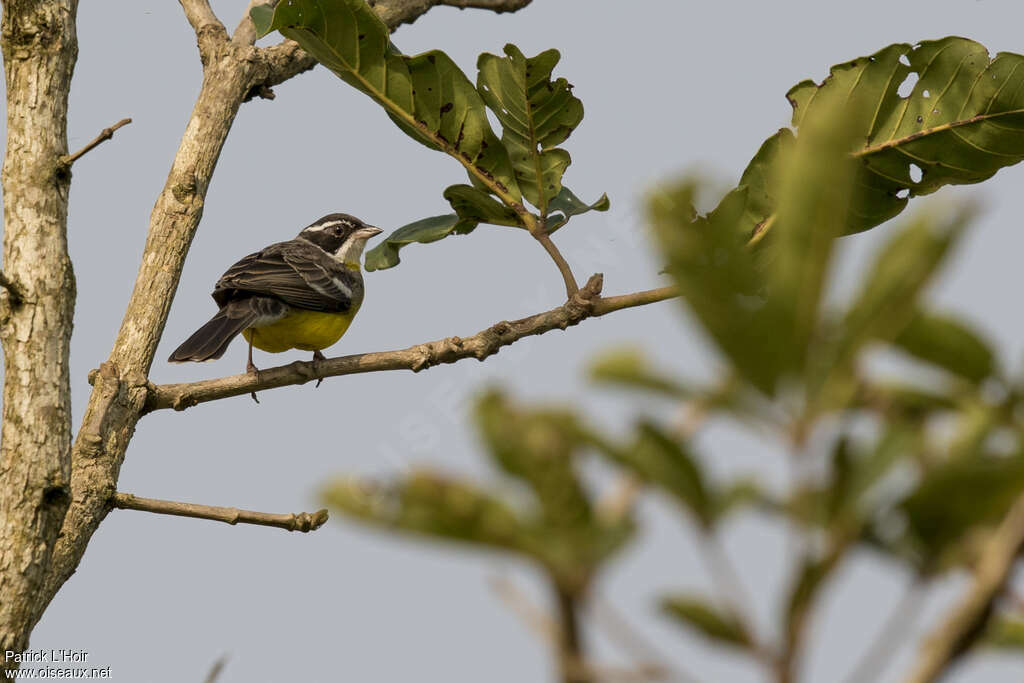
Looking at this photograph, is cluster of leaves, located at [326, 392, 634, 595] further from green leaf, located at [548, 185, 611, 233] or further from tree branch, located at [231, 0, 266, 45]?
tree branch, located at [231, 0, 266, 45]

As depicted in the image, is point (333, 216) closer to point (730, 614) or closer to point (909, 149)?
point (909, 149)

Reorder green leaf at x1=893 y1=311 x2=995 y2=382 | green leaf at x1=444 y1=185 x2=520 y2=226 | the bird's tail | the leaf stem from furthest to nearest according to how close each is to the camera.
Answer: the bird's tail, green leaf at x1=444 y1=185 x2=520 y2=226, green leaf at x1=893 y1=311 x2=995 y2=382, the leaf stem

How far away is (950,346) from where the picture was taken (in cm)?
124

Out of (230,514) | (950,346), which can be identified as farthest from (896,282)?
(230,514)

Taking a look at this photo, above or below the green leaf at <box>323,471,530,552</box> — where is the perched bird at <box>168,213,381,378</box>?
below

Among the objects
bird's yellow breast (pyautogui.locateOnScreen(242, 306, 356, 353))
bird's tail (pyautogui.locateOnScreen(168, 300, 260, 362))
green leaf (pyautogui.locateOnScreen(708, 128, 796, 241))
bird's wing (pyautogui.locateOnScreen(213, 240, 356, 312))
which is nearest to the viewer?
green leaf (pyautogui.locateOnScreen(708, 128, 796, 241))

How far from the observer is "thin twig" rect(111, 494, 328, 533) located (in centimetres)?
503

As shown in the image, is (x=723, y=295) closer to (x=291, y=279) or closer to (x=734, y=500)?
(x=734, y=500)

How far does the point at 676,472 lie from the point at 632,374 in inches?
4.0

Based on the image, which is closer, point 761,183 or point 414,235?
point 761,183

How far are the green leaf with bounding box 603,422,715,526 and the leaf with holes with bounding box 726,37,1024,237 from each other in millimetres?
3827

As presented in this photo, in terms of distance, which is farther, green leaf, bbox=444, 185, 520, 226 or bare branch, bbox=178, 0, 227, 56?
bare branch, bbox=178, 0, 227, 56

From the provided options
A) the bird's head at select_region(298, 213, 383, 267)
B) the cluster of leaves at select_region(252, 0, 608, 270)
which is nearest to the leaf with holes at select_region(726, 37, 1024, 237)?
the cluster of leaves at select_region(252, 0, 608, 270)

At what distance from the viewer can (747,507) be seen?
42.8 inches
